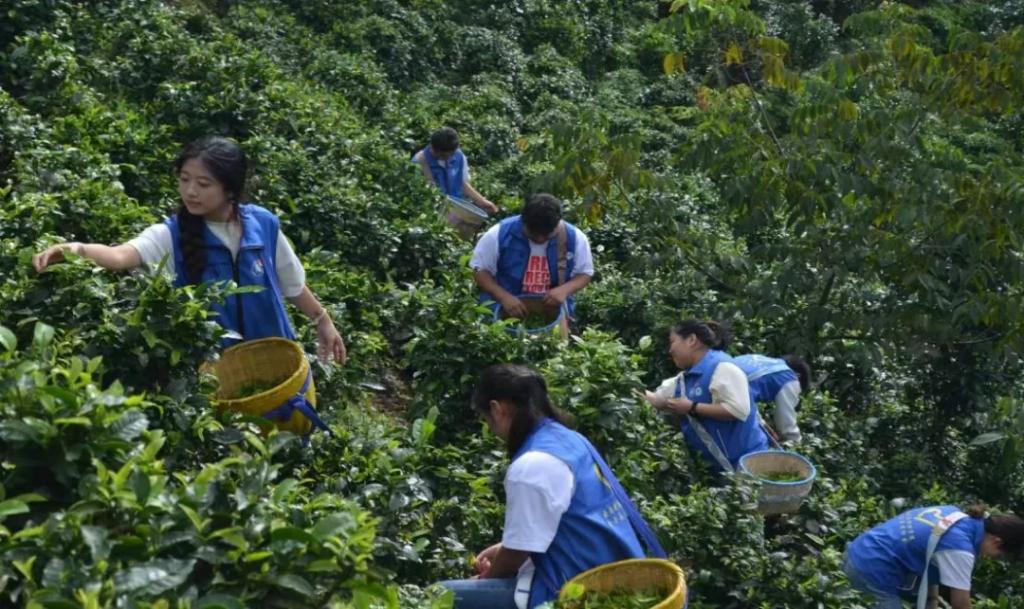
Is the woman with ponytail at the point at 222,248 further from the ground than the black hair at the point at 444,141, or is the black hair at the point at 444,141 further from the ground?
the woman with ponytail at the point at 222,248

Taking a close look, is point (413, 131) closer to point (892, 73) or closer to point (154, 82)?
point (154, 82)

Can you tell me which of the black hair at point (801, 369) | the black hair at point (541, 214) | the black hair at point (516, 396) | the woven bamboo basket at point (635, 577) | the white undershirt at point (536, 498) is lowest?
the black hair at point (801, 369)

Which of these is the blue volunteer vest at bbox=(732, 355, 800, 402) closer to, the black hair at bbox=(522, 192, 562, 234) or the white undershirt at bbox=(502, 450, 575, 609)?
the black hair at bbox=(522, 192, 562, 234)

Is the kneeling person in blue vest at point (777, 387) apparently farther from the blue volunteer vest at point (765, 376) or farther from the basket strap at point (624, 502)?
the basket strap at point (624, 502)

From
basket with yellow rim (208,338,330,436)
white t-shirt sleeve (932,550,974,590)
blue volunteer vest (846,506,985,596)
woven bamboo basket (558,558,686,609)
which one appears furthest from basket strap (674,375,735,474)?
woven bamboo basket (558,558,686,609)

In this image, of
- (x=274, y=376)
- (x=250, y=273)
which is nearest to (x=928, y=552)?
(x=274, y=376)

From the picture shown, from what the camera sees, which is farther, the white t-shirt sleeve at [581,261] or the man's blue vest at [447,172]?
the man's blue vest at [447,172]

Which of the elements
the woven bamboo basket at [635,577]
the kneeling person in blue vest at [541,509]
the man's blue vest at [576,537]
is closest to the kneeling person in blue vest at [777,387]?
the kneeling person in blue vest at [541,509]

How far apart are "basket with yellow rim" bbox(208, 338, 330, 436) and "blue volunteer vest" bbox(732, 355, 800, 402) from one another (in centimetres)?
296

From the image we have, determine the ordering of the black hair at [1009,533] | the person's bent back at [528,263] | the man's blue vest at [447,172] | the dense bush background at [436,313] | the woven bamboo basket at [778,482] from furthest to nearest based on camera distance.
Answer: the man's blue vest at [447,172]
the person's bent back at [528,263]
the woven bamboo basket at [778,482]
the black hair at [1009,533]
the dense bush background at [436,313]

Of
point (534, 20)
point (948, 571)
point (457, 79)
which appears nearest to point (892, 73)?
point (948, 571)

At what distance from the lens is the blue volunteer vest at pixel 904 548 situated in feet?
20.7

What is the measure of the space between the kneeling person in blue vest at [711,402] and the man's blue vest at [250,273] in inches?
86.4

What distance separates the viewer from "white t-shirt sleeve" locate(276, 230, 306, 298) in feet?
18.0
